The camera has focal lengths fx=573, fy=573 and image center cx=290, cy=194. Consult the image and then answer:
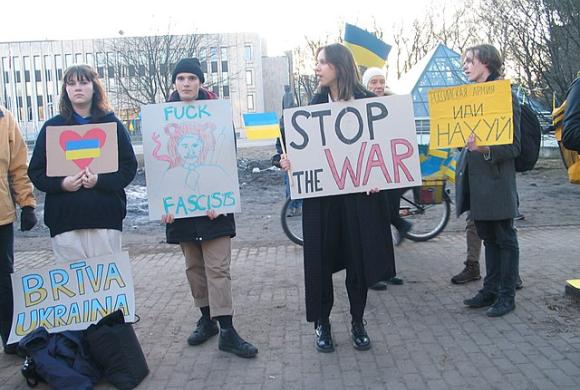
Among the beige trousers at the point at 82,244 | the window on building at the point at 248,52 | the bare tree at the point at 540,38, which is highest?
the window on building at the point at 248,52

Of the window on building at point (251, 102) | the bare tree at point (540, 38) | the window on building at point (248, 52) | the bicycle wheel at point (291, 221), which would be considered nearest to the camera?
the bicycle wheel at point (291, 221)

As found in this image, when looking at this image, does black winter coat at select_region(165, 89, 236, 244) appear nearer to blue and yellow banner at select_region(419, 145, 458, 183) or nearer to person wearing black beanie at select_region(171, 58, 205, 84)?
person wearing black beanie at select_region(171, 58, 205, 84)

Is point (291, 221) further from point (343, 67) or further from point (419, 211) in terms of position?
point (343, 67)

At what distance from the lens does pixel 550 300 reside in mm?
5070

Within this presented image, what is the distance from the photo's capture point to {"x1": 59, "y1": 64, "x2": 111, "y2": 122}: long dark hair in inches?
158

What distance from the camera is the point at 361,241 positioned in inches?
159

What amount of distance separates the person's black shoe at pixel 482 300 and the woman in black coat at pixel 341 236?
117 cm

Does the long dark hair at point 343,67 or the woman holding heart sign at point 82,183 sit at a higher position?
the long dark hair at point 343,67

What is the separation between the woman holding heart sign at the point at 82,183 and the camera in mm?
3934

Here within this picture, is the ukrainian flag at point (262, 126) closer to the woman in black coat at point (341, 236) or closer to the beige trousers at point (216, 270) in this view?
the woman in black coat at point (341, 236)

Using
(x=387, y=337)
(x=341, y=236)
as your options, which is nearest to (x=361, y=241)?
(x=341, y=236)

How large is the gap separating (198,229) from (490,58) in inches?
105

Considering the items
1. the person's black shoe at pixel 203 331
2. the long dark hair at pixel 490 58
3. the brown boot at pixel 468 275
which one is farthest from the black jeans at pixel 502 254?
the person's black shoe at pixel 203 331

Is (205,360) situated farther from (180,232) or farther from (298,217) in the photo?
(298,217)
